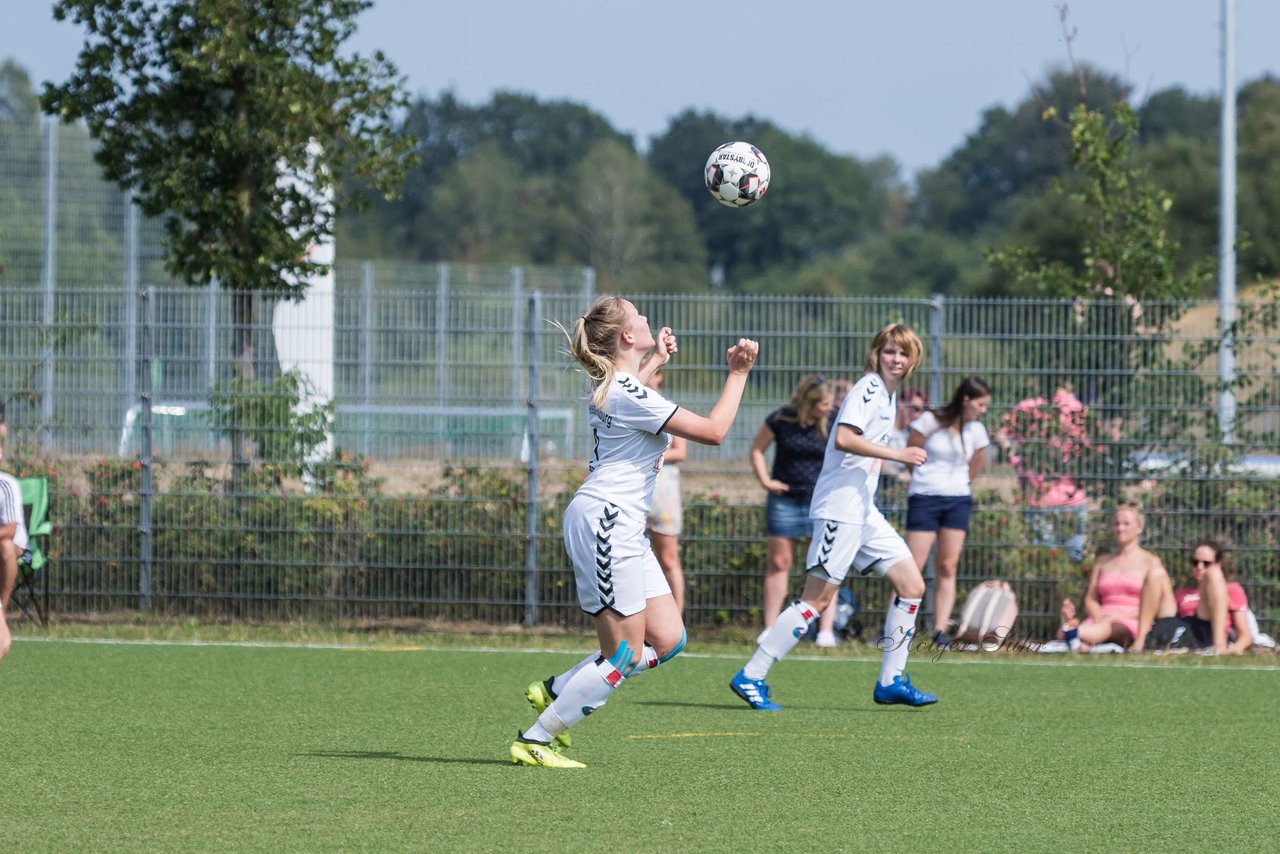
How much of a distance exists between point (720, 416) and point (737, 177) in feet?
8.78

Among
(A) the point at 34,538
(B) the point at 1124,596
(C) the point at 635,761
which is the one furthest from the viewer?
(A) the point at 34,538

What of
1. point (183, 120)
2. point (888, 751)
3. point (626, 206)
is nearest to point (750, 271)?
point (626, 206)

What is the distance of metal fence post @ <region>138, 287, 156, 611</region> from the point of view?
13727 millimetres

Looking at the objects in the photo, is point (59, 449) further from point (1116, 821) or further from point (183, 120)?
point (1116, 821)

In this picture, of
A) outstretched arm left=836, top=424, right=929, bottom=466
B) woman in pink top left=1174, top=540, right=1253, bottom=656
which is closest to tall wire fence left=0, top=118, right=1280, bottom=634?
woman in pink top left=1174, top=540, right=1253, bottom=656

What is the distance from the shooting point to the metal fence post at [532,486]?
13.5m

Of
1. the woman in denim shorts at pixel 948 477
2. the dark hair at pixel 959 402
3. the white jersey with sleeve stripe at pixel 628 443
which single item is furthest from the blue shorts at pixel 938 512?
the white jersey with sleeve stripe at pixel 628 443

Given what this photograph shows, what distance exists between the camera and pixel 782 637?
920cm

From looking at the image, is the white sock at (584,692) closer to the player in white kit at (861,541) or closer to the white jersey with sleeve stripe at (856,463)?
the player in white kit at (861,541)

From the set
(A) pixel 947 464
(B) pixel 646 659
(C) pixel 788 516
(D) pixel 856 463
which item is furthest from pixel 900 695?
(C) pixel 788 516

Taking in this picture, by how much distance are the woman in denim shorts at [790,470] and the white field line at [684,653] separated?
71 cm

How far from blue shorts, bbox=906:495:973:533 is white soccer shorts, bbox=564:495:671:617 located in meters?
5.41

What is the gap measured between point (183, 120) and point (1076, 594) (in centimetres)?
792

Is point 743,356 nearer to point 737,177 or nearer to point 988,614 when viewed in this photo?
point 737,177
